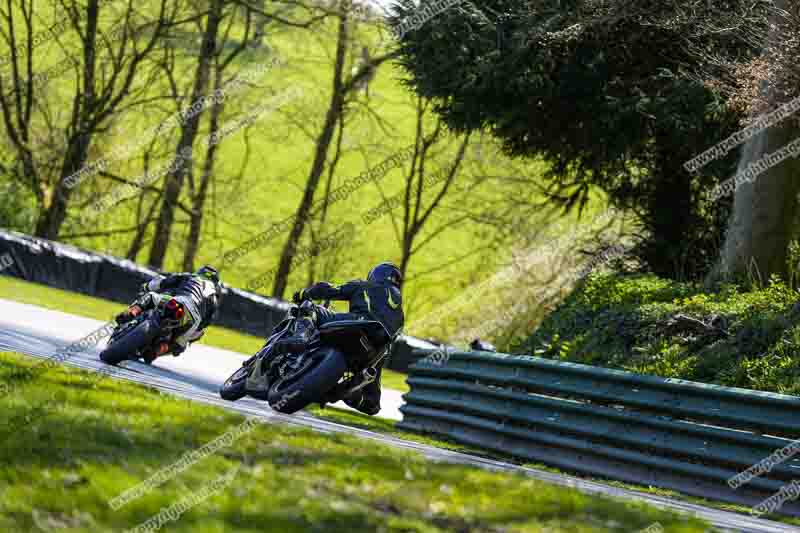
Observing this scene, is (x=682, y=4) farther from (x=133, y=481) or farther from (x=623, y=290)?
(x=133, y=481)

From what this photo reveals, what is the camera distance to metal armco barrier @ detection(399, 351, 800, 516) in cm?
1048

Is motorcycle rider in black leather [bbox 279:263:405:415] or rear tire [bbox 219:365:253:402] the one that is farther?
rear tire [bbox 219:365:253:402]

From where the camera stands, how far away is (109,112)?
34.1 m

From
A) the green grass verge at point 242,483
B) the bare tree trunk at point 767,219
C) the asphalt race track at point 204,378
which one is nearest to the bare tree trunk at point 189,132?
the asphalt race track at point 204,378

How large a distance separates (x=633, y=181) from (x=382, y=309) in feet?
44.9

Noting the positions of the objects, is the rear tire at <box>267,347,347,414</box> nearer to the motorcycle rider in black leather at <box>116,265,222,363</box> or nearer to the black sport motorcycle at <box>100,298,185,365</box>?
the black sport motorcycle at <box>100,298,185,365</box>

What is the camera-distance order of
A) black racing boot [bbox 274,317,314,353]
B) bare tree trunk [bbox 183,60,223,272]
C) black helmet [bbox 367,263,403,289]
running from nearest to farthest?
black helmet [bbox 367,263,403,289] < black racing boot [bbox 274,317,314,353] < bare tree trunk [bbox 183,60,223,272]

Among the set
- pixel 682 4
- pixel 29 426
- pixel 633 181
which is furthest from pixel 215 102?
pixel 29 426

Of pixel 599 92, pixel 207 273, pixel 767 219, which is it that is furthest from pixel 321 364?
pixel 599 92

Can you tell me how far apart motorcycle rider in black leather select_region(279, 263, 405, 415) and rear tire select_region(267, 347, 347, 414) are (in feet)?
1.05

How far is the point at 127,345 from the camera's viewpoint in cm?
1262

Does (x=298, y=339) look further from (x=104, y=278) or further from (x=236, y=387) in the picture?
(x=104, y=278)

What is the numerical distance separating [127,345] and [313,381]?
3.08 meters

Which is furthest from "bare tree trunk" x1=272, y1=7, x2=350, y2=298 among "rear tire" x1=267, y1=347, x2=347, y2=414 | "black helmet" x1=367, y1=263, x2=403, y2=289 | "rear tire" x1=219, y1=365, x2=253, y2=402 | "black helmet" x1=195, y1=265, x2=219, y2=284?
"rear tire" x1=267, y1=347, x2=347, y2=414
